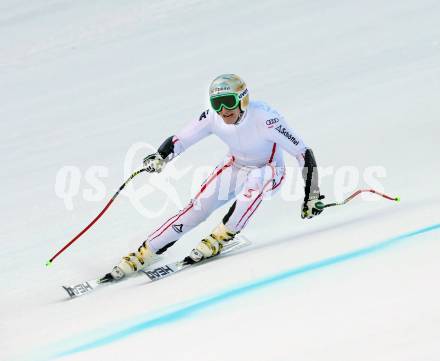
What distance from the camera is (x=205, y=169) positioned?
7.11 metres

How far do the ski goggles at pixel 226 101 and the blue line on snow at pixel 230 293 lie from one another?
1.12 m

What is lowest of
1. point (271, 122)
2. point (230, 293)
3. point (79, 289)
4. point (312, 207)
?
point (230, 293)

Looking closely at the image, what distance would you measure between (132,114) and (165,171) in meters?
1.61

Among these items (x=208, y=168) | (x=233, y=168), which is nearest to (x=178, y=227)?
(x=233, y=168)

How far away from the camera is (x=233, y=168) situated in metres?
5.66

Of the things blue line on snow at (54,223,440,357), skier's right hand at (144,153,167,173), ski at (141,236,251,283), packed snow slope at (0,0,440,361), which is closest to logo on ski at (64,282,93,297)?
packed snow slope at (0,0,440,361)

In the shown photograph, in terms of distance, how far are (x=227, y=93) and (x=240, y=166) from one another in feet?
2.14

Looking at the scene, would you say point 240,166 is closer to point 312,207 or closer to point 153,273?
point 312,207

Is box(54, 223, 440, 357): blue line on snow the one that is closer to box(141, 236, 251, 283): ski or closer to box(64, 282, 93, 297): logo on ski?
box(141, 236, 251, 283): ski

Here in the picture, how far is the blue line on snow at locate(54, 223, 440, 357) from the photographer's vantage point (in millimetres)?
4102

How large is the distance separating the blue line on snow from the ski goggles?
3.68 ft

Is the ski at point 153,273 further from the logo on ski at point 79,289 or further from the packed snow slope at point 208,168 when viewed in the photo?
the packed snow slope at point 208,168

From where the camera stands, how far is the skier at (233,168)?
5.31 meters

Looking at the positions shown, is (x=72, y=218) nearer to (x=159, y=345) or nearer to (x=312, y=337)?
(x=159, y=345)
